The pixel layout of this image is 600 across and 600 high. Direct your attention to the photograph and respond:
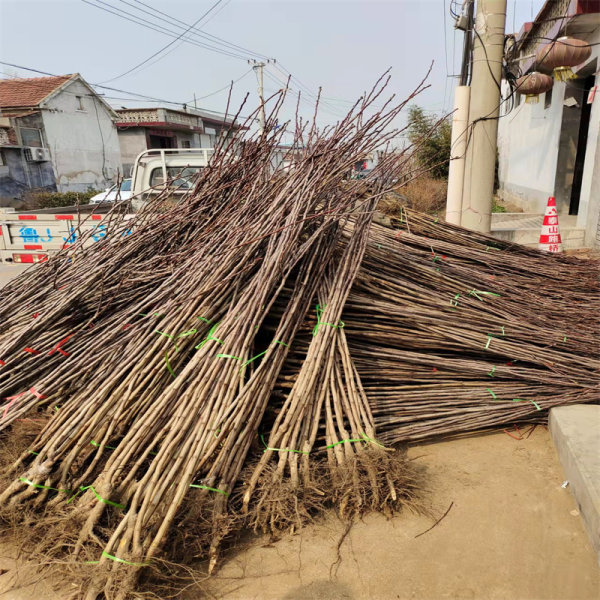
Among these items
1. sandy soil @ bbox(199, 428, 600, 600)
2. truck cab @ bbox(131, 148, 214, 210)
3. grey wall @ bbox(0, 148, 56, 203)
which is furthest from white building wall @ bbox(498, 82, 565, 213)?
grey wall @ bbox(0, 148, 56, 203)

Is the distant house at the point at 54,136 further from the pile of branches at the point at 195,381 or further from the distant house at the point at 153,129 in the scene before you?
the pile of branches at the point at 195,381

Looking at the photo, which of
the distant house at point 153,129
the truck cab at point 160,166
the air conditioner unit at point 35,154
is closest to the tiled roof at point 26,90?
the air conditioner unit at point 35,154

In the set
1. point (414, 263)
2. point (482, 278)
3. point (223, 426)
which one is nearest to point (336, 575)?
point (223, 426)

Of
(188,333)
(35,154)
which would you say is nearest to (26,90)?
(35,154)

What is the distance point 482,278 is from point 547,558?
234cm

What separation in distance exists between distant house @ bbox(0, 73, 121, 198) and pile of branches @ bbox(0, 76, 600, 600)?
755 inches

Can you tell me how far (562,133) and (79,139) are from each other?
76.1 ft

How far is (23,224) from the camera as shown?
7945 millimetres

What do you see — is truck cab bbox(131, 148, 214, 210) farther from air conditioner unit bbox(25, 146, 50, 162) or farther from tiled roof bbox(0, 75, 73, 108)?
tiled roof bbox(0, 75, 73, 108)

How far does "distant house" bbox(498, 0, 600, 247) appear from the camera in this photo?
6.94 metres

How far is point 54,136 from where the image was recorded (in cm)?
2248

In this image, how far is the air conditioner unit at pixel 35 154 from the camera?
67.9 ft

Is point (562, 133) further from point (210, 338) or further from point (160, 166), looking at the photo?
point (210, 338)

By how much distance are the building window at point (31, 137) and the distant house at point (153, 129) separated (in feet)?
19.8
